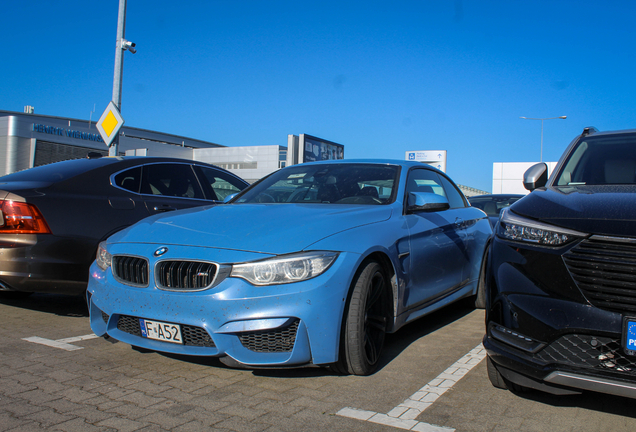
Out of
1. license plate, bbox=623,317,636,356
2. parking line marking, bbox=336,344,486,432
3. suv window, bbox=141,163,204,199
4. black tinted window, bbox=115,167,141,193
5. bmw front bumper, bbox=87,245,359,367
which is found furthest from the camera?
suv window, bbox=141,163,204,199

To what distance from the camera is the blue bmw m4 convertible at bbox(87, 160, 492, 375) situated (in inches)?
112

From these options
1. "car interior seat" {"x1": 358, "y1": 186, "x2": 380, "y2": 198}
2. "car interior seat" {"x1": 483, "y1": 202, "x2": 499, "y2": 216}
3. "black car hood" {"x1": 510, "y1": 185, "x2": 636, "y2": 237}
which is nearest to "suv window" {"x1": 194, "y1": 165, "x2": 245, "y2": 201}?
"car interior seat" {"x1": 358, "y1": 186, "x2": 380, "y2": 198}

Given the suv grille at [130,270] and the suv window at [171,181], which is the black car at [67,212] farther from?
the suv grille at [130,270]

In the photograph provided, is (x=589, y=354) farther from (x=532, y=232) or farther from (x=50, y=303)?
(x=50, y=303)

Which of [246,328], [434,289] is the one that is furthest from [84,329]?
[434,289]

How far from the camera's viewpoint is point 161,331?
3016 millimetres

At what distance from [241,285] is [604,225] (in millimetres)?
1818

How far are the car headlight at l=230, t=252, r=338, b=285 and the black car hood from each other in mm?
1189

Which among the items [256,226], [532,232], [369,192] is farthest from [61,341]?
[532,232]

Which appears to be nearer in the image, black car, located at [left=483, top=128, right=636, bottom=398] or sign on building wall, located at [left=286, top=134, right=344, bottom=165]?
black car, located at [left=483, top=128, right=636, bottom=398]

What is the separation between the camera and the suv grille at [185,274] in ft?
9.63

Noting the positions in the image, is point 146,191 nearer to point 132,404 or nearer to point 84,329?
point 84,329

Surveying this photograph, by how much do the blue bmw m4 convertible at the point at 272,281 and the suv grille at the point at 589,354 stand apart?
1064mm

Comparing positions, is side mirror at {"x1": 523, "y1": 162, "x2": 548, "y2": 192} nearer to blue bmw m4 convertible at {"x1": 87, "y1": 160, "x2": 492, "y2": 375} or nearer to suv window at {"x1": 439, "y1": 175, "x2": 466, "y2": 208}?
blue bmw m4 convertible at {"x1": 87, "y1": 160, "x2": 492, "y2": 375}
